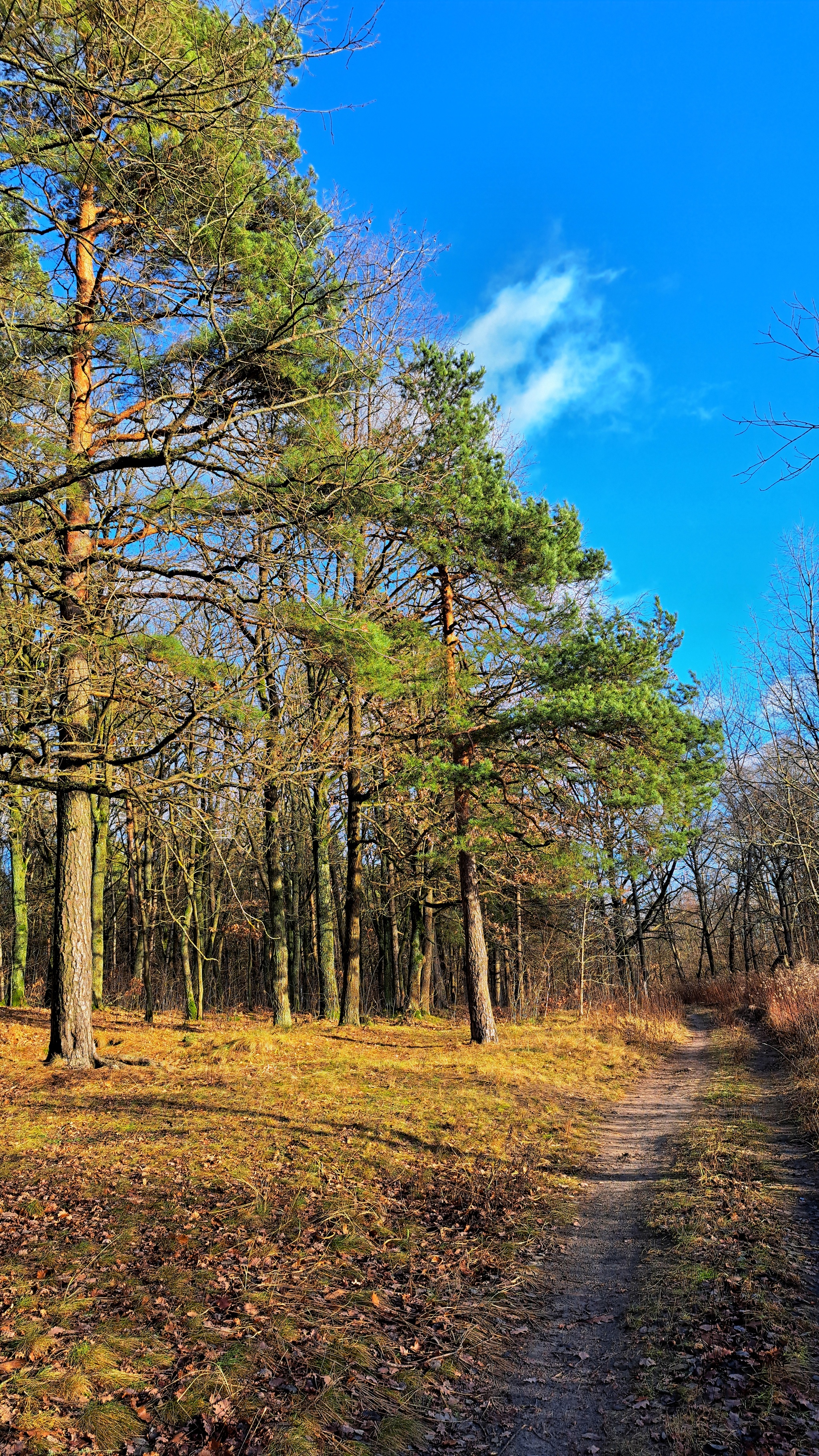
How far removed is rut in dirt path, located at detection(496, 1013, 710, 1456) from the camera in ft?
11.3

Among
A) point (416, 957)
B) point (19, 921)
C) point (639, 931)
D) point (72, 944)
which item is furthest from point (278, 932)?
point (639, 931)

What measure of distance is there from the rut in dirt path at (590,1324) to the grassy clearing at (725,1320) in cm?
14

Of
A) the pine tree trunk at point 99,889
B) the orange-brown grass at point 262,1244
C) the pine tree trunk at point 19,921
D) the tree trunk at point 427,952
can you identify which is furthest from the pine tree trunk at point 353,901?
the pine tree trunk at point 19,921

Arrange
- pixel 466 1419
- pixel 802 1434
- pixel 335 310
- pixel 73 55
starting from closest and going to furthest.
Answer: pixel 802 1434, pixel 466 1419, pixel 73 55, pixel 335 310

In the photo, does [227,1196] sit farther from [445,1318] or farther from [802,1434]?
[802,1434]

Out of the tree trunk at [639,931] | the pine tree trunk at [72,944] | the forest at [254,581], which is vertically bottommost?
the tree trunk at [639,931]

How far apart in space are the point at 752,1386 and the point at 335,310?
7234 mm

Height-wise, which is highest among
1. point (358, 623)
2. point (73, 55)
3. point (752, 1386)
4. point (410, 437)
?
point (410, 437)

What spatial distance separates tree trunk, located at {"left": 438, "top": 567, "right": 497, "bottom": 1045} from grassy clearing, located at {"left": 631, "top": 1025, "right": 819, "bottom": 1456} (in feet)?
26.9

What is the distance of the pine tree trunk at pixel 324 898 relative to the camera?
Result: 58.1ft

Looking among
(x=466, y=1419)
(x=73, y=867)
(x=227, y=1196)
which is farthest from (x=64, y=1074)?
(x=466, y=1419)

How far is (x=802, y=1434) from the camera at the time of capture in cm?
315

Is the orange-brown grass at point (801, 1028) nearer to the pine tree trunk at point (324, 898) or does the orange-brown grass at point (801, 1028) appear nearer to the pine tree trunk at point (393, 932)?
the pine tree trunk at point (393, 932)

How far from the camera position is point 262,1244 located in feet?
16.2
